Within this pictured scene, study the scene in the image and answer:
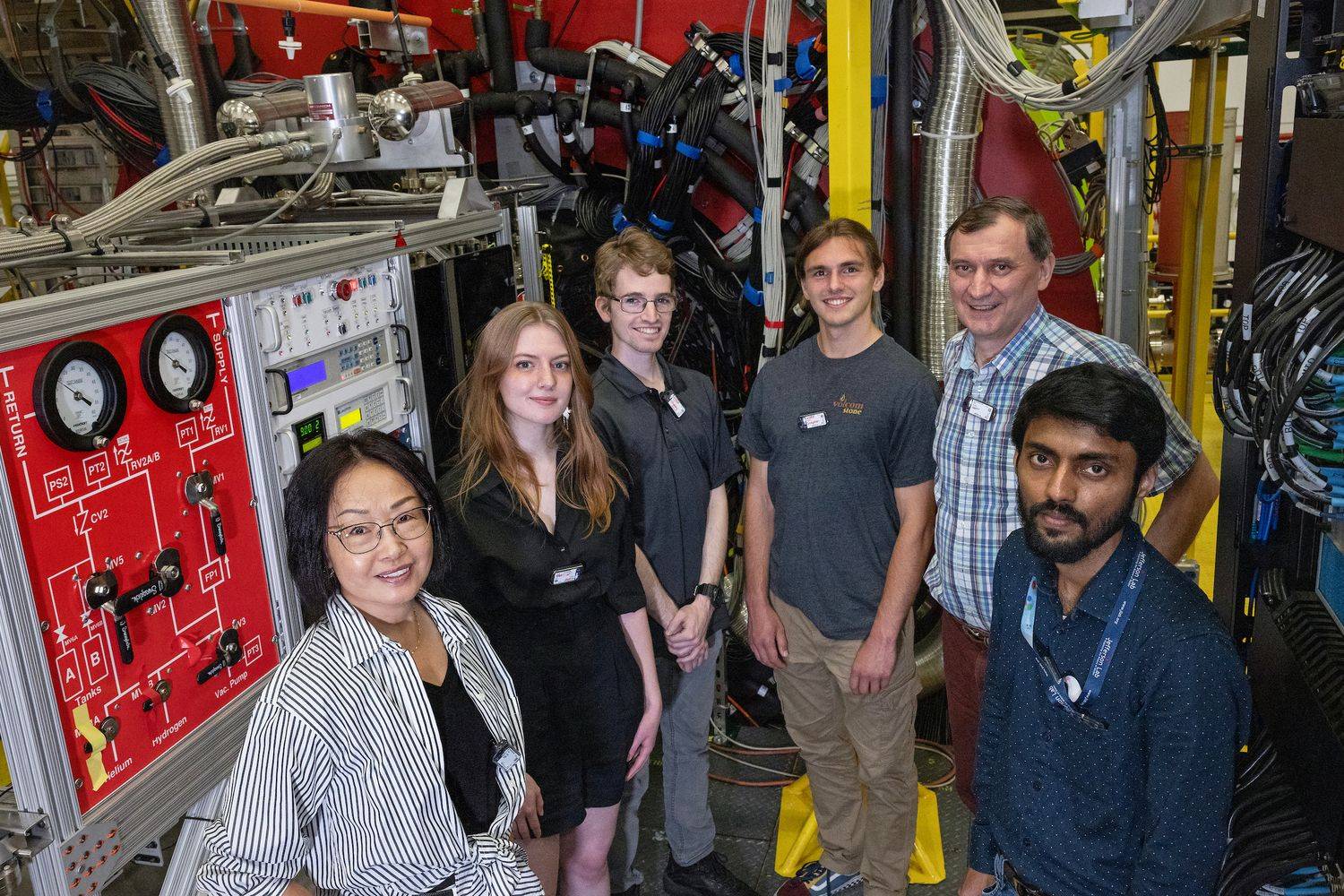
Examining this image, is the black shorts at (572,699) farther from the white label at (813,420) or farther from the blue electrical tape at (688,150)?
the blue electrical tape at (688,150)

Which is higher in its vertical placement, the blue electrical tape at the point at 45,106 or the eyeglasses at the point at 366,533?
the blue electrical tape at the point at 45,106

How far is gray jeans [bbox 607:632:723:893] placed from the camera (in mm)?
2771

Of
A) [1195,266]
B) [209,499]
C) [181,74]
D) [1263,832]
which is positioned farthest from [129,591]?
[1195,266]

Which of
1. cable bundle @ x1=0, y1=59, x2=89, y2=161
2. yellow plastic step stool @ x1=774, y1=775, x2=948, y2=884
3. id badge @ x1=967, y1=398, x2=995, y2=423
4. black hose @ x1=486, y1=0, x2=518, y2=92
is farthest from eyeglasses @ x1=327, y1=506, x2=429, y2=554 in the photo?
black hose @ x1=486, y1=0, x2=518, y2=92

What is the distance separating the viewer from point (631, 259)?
2.53m

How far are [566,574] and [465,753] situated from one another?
0.59 m

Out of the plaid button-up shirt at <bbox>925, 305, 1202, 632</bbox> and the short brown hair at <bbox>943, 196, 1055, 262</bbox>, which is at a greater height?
the short brown hair at <bbox>943, 196, 1055, 262</bbox>

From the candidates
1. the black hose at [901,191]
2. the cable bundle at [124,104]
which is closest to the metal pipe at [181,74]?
the cable bundle at [124,104]

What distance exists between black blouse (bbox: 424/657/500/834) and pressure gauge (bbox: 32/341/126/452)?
0.75 m

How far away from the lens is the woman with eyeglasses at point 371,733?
140cm

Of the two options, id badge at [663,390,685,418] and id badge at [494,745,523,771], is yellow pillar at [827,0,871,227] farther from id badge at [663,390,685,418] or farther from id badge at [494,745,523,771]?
id badge at [494,745,523,771]

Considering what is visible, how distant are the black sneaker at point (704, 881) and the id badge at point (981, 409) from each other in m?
1.49

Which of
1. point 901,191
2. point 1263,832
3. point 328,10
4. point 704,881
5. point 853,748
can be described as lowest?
point 704,881

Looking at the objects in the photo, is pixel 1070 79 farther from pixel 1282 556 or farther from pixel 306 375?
pixel 306 375
